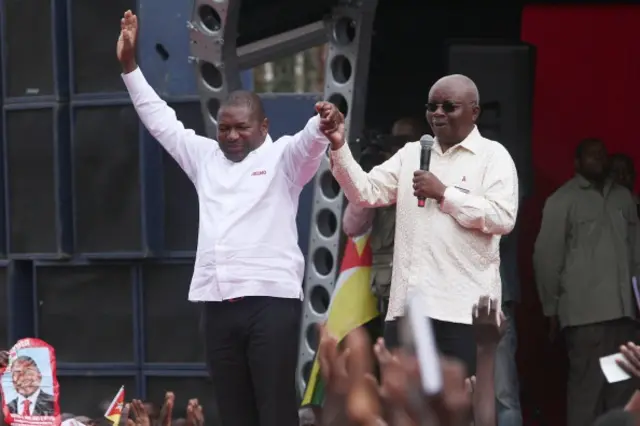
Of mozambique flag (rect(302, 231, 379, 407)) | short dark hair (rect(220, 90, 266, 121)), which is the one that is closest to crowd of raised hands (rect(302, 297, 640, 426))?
short dark hair (rect(220, 90, 266, 121))

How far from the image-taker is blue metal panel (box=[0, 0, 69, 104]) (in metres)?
8.30

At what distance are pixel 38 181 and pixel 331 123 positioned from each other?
3019mm

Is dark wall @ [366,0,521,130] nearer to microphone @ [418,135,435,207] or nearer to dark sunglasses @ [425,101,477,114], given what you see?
dark sunglasses @ [425,101,477,114]

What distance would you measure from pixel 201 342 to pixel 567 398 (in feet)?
6.05

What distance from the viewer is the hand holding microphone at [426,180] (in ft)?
18.6

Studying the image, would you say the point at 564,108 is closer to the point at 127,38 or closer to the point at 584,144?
the point at 584,144

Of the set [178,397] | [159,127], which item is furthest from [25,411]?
[178,397]

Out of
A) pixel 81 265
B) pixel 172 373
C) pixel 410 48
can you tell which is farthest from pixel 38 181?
pixel 410 48

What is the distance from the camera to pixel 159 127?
20.9 feet

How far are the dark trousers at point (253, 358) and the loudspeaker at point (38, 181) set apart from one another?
8.30 feet

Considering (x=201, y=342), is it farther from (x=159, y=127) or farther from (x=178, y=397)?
(x=159, y=127)

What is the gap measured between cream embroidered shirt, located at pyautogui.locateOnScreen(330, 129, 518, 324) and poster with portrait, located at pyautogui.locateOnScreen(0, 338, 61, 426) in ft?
4.12

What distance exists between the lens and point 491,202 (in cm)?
583

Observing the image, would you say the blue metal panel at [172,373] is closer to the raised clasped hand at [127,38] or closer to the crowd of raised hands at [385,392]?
the raised clasped hand at [127,38]
